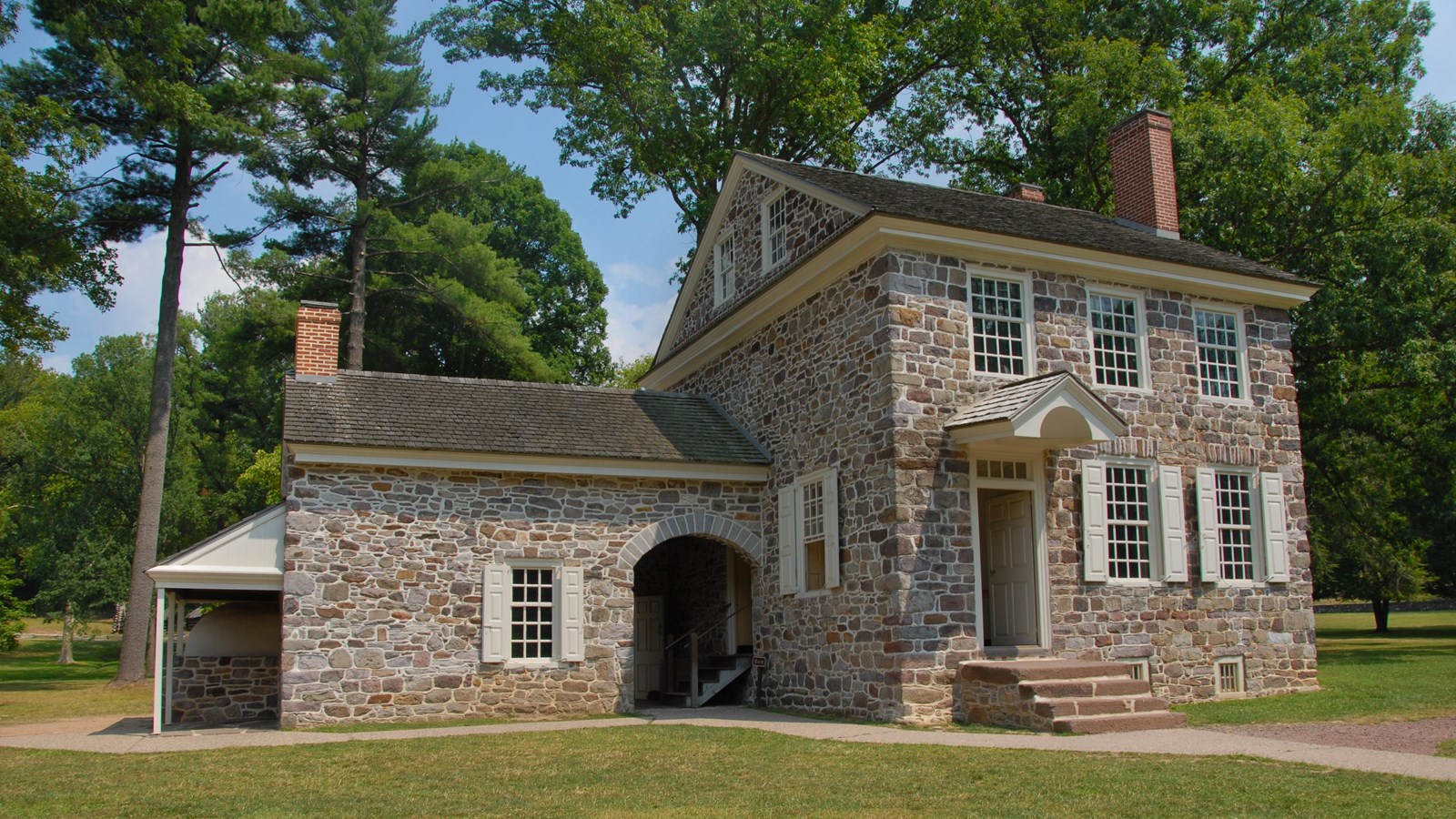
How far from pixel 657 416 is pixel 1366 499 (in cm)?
1913

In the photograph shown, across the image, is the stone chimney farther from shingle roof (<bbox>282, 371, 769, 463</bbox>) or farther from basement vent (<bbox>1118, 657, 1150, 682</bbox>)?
basement vent (<bbox>1118, 657, 1150, 682</bbox>)

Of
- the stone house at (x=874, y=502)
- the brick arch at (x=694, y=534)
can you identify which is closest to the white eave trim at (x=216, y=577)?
the stone house at (x=874, y=502)

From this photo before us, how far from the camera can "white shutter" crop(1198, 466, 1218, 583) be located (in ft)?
48.2

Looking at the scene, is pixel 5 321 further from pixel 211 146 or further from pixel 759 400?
pixel 759 400

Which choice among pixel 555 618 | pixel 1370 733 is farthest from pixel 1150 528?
pixel 555 618

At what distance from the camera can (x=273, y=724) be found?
1416 centimetres

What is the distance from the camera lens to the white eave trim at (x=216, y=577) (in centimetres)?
1350

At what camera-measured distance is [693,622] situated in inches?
741

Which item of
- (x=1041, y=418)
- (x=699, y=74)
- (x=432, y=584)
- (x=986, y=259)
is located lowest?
(x=432, y=584)

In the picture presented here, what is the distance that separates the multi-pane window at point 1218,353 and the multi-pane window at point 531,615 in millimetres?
9357

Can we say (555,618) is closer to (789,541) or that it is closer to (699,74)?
(789,541)

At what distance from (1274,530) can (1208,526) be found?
130cm

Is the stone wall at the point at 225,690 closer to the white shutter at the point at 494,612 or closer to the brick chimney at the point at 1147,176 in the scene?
the white shutter at the point at 494,612

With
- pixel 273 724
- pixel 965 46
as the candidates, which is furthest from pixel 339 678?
pixel 965 46
